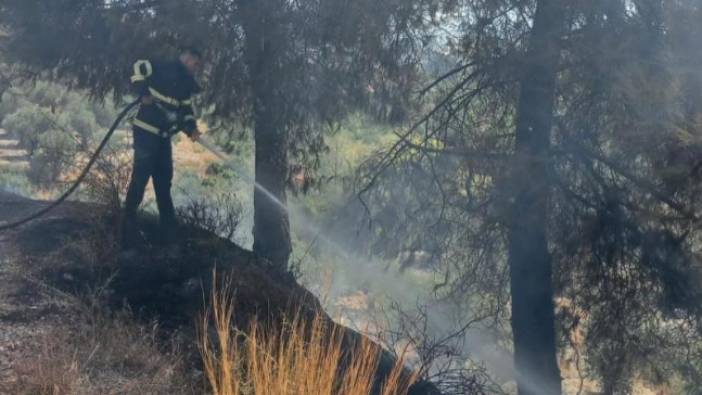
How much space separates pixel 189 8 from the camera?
1067 cm

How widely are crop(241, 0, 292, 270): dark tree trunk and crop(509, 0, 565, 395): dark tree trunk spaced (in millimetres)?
2651

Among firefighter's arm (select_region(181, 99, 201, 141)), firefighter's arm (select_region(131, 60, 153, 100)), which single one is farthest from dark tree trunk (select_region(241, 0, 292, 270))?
firefighter's arm (select_region(131, 60, 153, 100))

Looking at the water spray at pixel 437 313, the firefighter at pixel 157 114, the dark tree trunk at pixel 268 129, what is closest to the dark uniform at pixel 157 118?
the firefighter at pixel 157 114

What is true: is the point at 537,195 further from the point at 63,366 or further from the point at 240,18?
the point at 63,366

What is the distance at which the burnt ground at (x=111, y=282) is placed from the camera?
717cm

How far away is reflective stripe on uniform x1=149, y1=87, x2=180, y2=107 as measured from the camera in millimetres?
9281

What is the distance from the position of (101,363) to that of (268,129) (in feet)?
18.5

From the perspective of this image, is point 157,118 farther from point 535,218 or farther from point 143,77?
point 535,218

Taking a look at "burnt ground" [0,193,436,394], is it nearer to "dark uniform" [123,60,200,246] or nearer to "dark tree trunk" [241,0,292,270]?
"dark uniform" [123,60,200,246]

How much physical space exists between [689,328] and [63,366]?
8768 millimetres

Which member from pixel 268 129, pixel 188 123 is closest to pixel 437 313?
pixel 268 129

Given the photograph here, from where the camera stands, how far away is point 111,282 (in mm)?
8008

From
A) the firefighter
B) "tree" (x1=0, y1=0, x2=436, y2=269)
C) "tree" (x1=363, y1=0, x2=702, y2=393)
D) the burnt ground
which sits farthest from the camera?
"tree" (x1=0, y1=0, x2=436, y2=269)

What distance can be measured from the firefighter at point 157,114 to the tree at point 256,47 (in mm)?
1267
